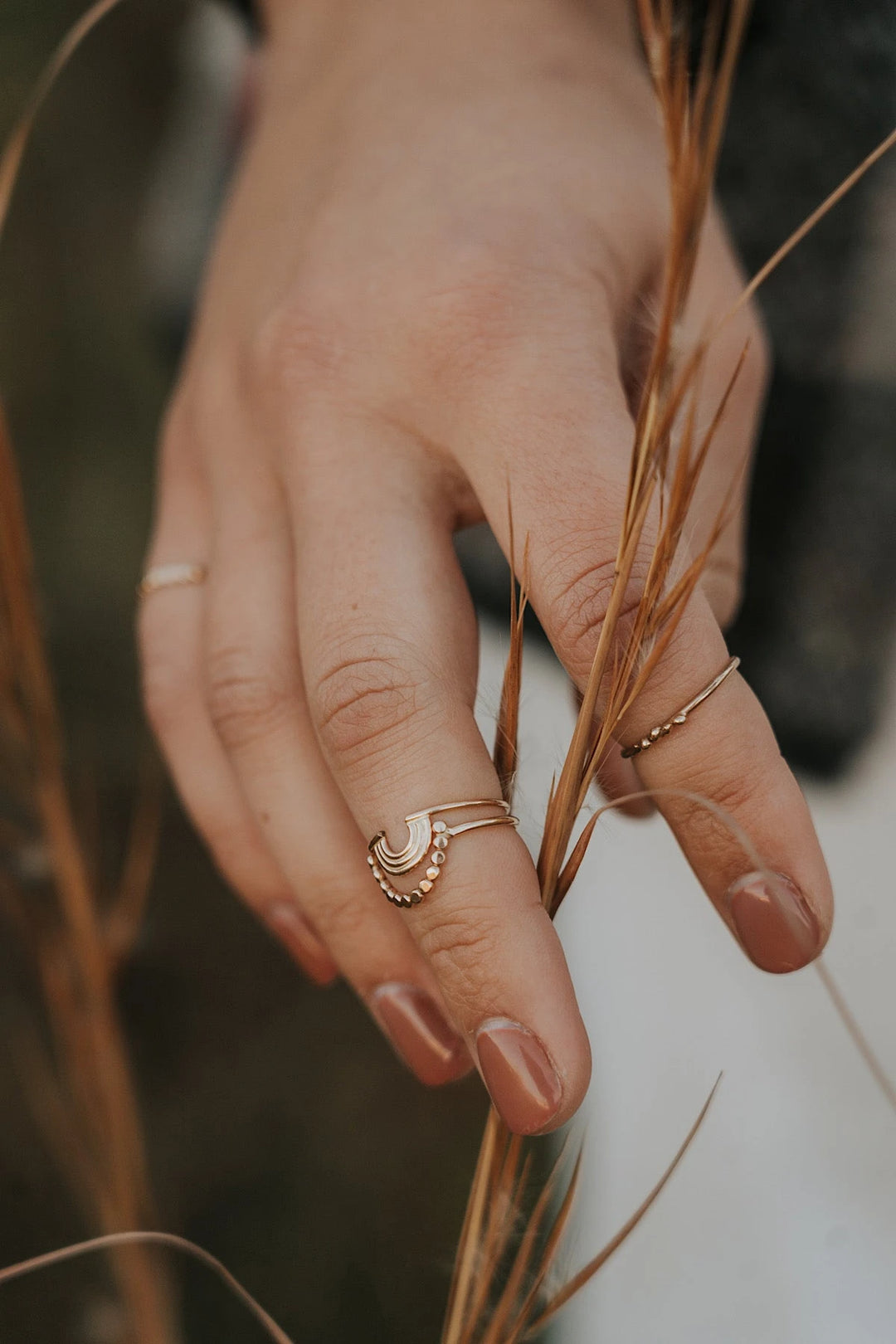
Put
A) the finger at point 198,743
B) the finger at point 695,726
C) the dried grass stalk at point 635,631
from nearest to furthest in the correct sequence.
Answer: the dried grass stalk at point 635,631, the finger at point 695,726, the finger at point 198,743

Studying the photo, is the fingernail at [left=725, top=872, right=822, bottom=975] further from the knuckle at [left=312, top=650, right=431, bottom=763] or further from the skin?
the knuckle at [left=312, top=650, right=431, bottom=763]

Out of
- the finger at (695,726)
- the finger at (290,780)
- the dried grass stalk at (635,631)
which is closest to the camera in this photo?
the dried grass stalk at (635,631)

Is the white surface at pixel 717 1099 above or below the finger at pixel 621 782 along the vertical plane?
below

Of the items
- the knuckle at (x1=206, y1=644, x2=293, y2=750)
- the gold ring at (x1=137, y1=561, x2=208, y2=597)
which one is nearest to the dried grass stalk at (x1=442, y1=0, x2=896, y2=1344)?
the knuckle at (x1=206, y1=644, x2=293, y2=750)

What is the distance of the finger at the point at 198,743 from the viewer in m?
0.59

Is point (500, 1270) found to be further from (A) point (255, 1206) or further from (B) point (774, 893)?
(A) point (255, 1206)

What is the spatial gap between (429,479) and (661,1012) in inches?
10.3

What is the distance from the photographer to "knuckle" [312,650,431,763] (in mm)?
410

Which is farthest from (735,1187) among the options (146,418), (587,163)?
(146,418)

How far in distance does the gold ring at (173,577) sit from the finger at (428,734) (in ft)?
0.46

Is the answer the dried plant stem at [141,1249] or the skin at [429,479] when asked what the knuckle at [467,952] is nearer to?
the skin at [429,479]

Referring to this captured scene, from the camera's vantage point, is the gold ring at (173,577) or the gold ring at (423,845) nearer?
the gold ring at (423,845)

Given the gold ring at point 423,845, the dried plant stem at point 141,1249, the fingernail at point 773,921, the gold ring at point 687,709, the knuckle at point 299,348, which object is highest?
the knuckle at point 299,348

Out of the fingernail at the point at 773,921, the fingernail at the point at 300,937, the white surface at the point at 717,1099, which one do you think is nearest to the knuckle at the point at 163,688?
the fingernail at the point at 300,937
